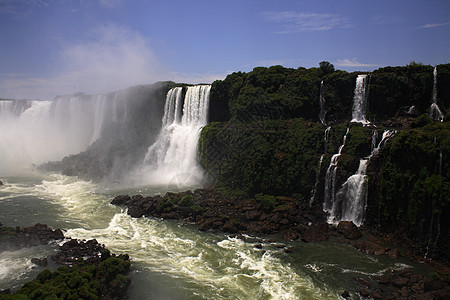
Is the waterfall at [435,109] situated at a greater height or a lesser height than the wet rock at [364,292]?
greater

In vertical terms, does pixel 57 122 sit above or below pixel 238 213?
above

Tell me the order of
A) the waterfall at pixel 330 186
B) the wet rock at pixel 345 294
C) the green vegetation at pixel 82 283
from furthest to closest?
the waterfall at pixel 330 186 → the wet rock at pixel 345 294 → the green vegetation at pixel 82 283

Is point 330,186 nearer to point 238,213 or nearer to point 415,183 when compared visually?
point 415,183

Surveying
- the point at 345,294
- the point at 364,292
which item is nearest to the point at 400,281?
the point at 364,292

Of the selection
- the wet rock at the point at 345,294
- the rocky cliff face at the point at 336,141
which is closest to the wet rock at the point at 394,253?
the rocky cliff face at the point at 336,141

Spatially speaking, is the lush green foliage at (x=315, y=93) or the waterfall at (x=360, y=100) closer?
the lush green foliage at (x=315, y=93)

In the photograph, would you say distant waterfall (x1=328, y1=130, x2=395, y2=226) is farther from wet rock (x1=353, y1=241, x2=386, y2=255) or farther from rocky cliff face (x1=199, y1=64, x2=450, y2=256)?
wet rock (x1=353, y1=241, x2=386, y2=255)

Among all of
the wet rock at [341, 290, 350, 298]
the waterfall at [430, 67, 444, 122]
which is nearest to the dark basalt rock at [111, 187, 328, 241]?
the wet rock at [341, 290, 350, 298]

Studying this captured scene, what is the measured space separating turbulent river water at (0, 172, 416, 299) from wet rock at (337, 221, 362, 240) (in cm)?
111

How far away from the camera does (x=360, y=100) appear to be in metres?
28.6

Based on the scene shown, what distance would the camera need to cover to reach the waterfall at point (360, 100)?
1117 inches

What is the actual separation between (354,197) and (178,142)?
21.6 m

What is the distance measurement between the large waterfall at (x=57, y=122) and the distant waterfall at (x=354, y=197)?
3675 cm

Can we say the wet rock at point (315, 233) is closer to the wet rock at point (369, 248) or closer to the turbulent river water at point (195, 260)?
the turbulent river water at point (195, 260)
